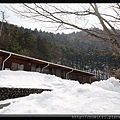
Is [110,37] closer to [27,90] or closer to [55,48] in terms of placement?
[27,90]

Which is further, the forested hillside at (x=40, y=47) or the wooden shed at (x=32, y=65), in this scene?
the forested hillside at (x=40, y=47)

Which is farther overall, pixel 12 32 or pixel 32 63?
pixel 12 32

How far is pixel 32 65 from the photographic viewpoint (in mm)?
14688

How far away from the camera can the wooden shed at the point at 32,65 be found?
1175 centimetres

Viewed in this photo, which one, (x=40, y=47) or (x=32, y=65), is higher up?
(x=40, y=47)

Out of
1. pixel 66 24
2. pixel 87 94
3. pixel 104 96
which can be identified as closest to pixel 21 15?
pixel 66 24

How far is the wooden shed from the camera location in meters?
11.7

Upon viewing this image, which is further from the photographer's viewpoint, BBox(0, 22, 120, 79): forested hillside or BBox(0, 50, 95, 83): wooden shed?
BBox(0, 22, 120, 79): forested hillside

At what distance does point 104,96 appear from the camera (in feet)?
11.7

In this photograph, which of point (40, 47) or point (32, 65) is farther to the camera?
point (40, 47)

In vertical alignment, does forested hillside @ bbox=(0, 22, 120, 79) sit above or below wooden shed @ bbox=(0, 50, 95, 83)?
above

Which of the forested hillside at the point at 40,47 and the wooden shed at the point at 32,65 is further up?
the forested hillside at the point at 40,47

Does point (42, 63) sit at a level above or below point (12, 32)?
below

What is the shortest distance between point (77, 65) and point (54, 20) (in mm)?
24831
